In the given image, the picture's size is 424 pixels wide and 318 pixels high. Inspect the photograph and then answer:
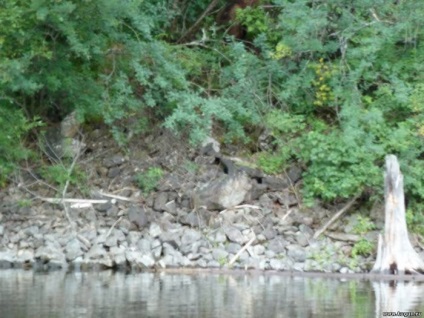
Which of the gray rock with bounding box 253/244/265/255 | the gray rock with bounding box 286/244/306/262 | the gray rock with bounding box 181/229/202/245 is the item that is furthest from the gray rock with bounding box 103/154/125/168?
the gray rock with bounding box 286/244/306/262

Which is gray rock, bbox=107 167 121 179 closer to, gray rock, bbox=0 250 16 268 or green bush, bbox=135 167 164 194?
green bush, bbox=135 167 164 194

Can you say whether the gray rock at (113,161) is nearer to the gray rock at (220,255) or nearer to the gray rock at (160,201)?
the gray rock at (160,201)

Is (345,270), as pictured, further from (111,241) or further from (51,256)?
(51,256)

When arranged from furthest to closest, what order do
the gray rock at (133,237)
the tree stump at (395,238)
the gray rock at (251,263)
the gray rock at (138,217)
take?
the gray rock at (138,217) → the gray rock at (133,237) → the gray rock at (251,263) → the tree stump at (395,238)

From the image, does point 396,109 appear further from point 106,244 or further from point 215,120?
point 106,244

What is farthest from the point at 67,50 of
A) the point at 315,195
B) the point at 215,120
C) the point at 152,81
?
the point at 315,195

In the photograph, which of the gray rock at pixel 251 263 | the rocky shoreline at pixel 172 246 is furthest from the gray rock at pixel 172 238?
the gray rock at pixel 251 263

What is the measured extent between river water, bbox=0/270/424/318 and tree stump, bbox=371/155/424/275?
82cm

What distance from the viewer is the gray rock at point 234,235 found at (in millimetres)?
19359

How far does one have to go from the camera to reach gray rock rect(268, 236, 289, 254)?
19141 mm

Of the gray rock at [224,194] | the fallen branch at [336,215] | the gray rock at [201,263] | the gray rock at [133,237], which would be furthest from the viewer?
the gray rock at [224,194]

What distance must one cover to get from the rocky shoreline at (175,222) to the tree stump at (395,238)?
57cm

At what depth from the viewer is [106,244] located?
1934cm

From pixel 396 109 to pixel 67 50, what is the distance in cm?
609
